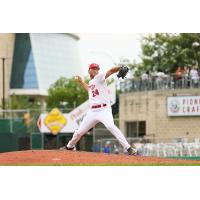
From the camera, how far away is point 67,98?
66062 millimetres

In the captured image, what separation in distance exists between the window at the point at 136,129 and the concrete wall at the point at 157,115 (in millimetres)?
198

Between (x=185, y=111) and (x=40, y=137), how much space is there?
8.42m

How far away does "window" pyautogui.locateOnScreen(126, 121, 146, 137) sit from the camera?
128 feet

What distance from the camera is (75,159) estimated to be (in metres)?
19.6

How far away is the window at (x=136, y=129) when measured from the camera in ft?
128

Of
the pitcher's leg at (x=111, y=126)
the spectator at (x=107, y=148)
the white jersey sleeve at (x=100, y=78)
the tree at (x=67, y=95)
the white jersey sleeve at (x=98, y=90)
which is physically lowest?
the spectator at (x=107, y=148)

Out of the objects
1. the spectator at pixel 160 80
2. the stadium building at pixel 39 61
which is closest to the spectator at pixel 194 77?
the spectator at pixel 160 80

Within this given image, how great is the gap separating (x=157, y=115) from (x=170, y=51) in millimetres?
10879

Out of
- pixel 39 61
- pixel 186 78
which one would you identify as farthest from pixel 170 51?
pixel 39 61

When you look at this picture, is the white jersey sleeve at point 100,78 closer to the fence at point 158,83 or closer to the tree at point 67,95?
the fence at point 158,83

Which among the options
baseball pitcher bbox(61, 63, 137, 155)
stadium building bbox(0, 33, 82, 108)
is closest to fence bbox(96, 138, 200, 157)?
baseball pitcher bbox(61, 63, 137, 155)

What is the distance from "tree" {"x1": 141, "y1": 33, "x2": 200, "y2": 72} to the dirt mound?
80.9 ft

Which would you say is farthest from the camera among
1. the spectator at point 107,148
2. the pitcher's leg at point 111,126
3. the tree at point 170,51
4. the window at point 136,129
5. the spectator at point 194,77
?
the tree at point 170,51

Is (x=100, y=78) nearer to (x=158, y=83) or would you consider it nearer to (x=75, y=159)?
(x=75, y=159)
